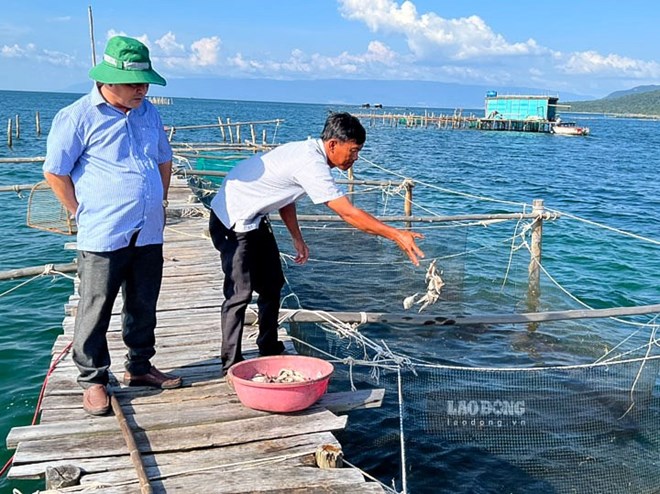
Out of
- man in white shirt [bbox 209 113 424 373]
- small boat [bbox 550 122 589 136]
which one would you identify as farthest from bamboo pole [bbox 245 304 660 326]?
small boat [bbox 550 122 589 136]

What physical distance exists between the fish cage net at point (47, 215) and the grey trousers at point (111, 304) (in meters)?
5.68

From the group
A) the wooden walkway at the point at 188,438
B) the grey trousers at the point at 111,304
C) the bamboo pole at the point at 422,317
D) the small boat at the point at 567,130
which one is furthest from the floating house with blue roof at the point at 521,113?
the grey trousers at the point at 111,304

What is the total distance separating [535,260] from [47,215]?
23.9ft

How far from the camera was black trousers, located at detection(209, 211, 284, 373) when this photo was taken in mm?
4105

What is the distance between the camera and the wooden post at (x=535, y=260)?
360 inches

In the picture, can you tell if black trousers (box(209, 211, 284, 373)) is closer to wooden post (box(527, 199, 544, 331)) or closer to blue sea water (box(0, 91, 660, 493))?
blue sea water (box(0, 91, 660, 493))

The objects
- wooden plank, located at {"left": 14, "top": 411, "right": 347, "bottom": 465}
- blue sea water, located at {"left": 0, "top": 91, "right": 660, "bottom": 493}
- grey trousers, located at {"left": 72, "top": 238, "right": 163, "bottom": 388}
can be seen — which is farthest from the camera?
blue sea water, located at {"left": 0, "top": 91, "right": 660, "bottom": 493}

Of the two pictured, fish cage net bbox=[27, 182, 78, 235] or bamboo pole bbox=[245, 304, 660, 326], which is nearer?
bamboo pole bbox=[245, 304, 660, 326]

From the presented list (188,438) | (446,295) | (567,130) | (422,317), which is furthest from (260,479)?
(567,130)

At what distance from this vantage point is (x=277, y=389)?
3.74 m

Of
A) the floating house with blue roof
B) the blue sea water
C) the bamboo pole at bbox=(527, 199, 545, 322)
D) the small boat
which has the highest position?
the floating house with blue roof

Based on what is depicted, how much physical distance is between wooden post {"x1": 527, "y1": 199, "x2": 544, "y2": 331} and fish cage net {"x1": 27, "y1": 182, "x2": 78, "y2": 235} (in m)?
6.61

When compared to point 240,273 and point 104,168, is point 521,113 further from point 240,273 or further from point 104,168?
point 104,168

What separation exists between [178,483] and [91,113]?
2.01 m
